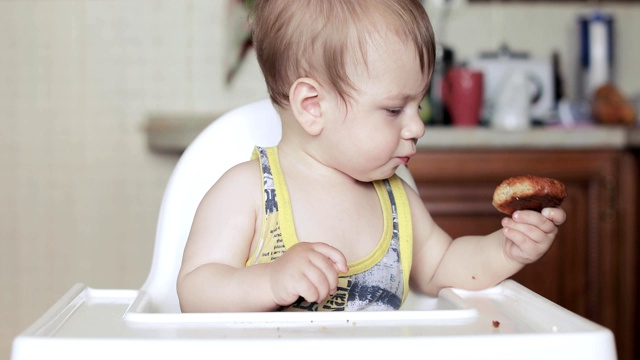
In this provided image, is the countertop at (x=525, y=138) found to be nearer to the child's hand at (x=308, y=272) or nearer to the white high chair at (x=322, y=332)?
the white high chair at (x=322, y=332)

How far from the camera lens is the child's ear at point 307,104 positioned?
99 centimetres

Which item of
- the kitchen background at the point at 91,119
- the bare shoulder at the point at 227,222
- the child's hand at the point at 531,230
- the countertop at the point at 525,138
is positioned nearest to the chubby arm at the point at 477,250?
the child's hand at the point at 531,230

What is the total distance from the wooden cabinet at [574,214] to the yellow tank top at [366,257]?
0.98 m

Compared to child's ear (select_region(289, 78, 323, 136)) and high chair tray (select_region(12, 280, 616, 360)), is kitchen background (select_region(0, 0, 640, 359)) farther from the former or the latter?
high chair tray (select_region(12, 280, 616, 360))

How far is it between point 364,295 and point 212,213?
210 mm

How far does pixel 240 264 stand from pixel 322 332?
10.6 inches

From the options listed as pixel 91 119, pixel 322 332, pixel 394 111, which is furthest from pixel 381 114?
pixel 91 119

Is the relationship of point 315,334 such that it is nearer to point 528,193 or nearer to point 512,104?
point 528,193

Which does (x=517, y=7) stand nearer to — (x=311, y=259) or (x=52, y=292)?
(x=52, y=292)

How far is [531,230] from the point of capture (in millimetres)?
950

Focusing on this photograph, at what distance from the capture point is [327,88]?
98cm

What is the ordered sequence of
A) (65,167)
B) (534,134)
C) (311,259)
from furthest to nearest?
(65,167)
(534,134)
(311,259)

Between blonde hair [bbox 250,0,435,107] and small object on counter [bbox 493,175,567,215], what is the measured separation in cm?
17

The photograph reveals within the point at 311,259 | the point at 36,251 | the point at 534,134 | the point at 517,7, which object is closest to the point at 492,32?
the point at 517,7
